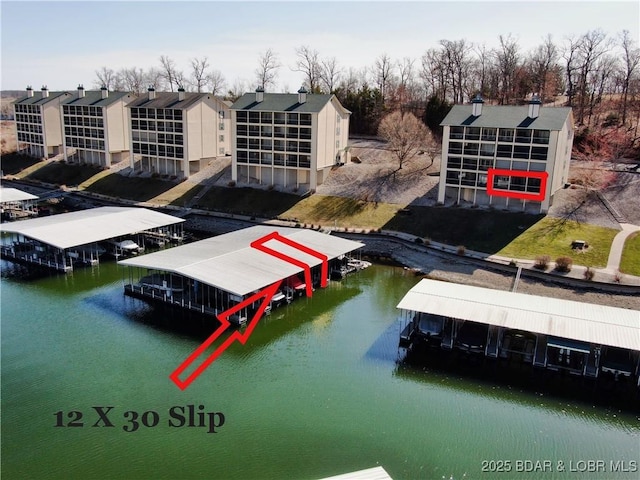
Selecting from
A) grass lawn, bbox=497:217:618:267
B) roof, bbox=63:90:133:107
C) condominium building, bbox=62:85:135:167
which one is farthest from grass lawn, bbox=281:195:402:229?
roof, bbox=63:90:133:107

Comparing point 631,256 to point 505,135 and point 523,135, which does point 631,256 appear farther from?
point 505,135

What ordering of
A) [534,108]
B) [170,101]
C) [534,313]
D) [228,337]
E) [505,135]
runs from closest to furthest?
[534,313] → [228,337] → [534,108] → [505,135] → [170,101]

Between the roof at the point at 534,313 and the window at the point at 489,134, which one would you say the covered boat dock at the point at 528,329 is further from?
the window at the point at 489,134

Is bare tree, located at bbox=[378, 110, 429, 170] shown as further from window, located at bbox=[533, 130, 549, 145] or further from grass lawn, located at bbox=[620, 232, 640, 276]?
grass lawn, located at bbox=[620, 232, 640, 276]

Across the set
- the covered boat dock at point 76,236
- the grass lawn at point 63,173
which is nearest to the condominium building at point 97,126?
the grass lawn at point 63,173

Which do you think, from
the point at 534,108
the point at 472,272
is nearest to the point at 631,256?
the point at 472,272

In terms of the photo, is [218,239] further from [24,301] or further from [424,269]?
[424,269]
